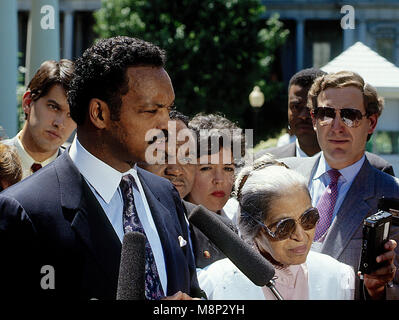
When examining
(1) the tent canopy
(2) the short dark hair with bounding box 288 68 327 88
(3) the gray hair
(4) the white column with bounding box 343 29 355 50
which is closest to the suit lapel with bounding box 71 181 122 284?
(3) the gray hair

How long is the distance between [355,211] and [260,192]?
93 centimetres

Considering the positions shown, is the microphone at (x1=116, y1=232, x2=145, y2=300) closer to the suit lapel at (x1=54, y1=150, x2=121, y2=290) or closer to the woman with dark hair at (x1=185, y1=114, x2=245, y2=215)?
the suit lapel at (x1=54, y1=150, x2=121, y2=290)

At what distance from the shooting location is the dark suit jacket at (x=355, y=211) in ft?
11.6

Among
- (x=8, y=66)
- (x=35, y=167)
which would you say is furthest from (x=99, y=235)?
(x=8, y=66)

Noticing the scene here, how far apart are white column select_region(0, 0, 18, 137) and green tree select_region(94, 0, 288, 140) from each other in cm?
1968

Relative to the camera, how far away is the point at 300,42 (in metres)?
39.9

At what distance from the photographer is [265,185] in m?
2.99

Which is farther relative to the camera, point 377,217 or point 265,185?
point 265,185

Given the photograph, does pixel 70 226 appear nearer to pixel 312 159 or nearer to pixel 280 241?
pixel 280 241

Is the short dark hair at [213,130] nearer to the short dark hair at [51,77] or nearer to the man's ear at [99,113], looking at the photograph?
the short dark hair at [51,77]

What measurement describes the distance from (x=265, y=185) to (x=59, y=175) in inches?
39.5

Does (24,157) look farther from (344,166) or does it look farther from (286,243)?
(286,243)
